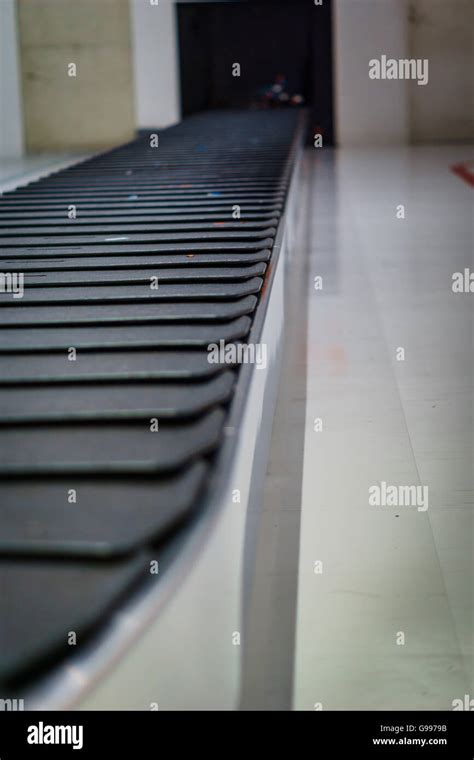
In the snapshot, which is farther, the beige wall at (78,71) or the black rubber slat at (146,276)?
the beige wall at (78,71)

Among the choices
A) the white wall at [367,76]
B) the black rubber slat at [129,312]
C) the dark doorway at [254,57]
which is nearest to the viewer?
the black rubber slat at [129,312]

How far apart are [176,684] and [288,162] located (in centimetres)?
682

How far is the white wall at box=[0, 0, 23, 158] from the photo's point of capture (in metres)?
16.9

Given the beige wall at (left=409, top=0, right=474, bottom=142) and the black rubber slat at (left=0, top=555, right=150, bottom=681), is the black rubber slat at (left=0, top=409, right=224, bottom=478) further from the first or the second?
the beige wall at (left=409, top=0, right=474, bottom=142)

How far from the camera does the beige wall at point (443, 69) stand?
16.9 metres

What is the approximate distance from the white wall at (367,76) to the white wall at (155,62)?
Result: 2.95 meters

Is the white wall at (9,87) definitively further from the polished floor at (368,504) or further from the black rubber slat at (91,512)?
the black rubber slat at (91,512)

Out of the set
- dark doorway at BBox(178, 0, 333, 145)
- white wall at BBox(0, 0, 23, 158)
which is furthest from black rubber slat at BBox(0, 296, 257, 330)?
dark doorway at BBox(178, 0, 333, 145)

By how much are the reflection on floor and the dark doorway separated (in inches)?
502

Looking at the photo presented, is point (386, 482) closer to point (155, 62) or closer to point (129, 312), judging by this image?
point (129, 312)

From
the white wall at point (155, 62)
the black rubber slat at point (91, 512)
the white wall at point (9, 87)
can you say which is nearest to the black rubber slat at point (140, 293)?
the black rubber slat at point (91, 512)

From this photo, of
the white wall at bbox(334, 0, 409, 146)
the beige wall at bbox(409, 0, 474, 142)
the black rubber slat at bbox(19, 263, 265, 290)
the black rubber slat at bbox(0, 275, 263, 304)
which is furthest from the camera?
the beige wall at bbox(409, 0, 474, 142)

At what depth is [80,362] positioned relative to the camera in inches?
99.7
